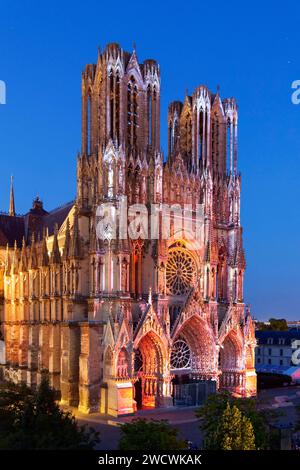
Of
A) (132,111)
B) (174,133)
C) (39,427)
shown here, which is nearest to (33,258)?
(132,111)

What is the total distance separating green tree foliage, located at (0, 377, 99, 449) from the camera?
22656 millimetres

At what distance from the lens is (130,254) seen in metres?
46.2

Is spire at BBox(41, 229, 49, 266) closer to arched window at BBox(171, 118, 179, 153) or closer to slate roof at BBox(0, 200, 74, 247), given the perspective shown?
slate roof at BBox(0, 200, 74, 247)

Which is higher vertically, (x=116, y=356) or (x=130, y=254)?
(x=130, y=254)

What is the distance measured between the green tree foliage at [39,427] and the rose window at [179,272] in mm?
20488

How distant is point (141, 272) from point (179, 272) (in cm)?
396

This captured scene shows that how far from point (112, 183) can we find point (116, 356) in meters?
13.1

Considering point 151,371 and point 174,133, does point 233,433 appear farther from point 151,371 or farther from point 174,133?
point 174,133

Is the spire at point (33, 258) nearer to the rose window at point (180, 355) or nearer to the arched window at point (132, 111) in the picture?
the arched window at point (132, 111)

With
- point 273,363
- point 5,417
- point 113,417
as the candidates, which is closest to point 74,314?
point 113,417

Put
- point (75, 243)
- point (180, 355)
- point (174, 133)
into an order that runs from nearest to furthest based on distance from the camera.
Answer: point (75, 243) → point (180, 355) → point (174, 133)

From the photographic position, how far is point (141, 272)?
47844 mm
